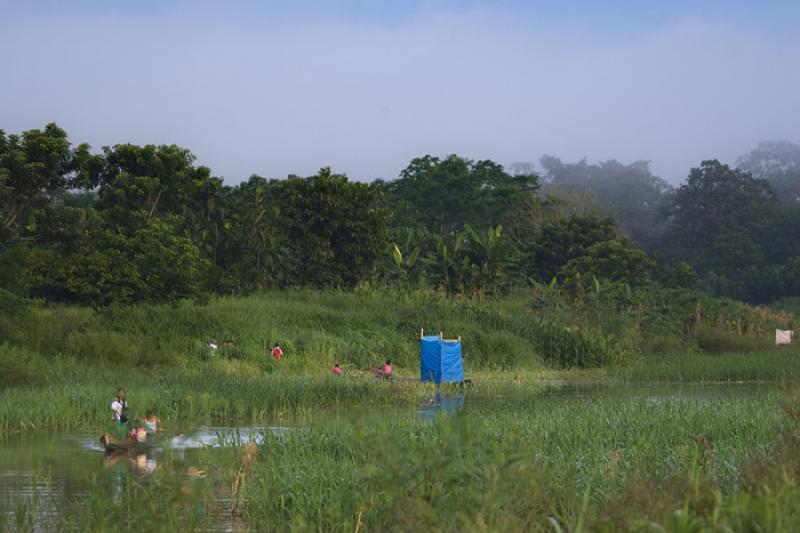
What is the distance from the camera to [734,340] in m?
37.2

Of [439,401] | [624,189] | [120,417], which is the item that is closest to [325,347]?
[439,401]

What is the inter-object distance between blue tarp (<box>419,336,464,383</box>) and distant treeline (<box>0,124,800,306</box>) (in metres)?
7.89

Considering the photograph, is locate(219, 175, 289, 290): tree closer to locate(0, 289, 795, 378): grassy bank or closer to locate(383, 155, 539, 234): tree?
locate(0, 289, 795, 378): grassy bank

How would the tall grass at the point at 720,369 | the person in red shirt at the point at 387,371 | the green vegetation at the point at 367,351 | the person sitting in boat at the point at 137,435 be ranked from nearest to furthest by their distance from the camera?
the green vegetation at the point at 367,351 → the person sitting in boat at the point at 137,435 → the person in red shirt at the point at 387,371 → the tall grass at the point at 720,369

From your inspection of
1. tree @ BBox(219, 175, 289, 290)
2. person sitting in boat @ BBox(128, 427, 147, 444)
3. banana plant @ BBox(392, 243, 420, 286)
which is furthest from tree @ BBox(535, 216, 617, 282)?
person sitting in boat @ BBox(128, 427, 147, 444)

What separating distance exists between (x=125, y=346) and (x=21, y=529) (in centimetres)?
1969

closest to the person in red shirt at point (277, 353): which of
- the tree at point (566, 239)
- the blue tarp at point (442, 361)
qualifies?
the blue tarp at point (442, 361)

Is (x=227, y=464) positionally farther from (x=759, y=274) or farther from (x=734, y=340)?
(x=759, y=274)

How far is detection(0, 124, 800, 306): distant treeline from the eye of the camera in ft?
97.6

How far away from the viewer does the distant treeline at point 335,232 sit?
29.8m

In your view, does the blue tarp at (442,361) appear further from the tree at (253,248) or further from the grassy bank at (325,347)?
the tree at (253,248)

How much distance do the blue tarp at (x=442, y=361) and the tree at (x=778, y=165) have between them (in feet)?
250

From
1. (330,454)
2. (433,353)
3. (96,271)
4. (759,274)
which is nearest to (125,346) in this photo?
(96,271)

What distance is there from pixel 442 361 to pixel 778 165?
11753 centimetres
